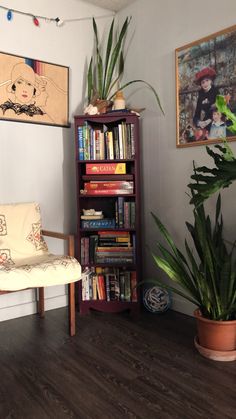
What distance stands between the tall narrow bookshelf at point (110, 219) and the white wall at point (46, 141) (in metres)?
0.25

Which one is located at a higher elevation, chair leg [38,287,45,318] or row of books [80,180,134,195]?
row of books [80,180,134,195]

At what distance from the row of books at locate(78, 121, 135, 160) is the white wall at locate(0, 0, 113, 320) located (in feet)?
0.98

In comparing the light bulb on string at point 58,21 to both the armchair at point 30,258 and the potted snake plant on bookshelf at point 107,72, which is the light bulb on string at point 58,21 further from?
the armchair at point 30,258

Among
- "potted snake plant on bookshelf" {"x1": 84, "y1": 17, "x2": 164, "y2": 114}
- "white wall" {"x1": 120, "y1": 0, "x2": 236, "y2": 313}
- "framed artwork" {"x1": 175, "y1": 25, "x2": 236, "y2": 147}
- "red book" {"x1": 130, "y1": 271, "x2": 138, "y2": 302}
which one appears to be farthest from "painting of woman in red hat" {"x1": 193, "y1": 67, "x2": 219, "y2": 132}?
"red book" {"x1": 130, "y1": 271, "x2": 138, "y2": 302}

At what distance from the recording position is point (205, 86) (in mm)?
2291

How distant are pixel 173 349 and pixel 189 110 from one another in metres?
1.56

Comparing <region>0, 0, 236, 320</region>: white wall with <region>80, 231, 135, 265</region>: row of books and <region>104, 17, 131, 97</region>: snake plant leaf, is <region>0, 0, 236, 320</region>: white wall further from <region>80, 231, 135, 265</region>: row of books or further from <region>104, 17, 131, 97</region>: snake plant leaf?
<region>80, 231, 135, 265</region>: row of books

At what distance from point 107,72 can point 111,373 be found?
224 cm

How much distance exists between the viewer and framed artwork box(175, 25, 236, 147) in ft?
7.07

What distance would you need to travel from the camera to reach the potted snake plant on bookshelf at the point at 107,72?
8.74 feet

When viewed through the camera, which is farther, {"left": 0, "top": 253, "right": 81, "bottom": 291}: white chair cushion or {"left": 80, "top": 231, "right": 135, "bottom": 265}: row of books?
{"left": 80, "top": 231, "right": 135, "bottom": 265}: row of books

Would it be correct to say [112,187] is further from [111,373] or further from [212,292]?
[111,373]

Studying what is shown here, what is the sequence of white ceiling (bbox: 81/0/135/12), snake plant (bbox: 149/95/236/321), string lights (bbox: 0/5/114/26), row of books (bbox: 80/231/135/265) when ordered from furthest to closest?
white ceiling (bbox: 81/0/135/12) → row of books (bbox: 80/231/135/265) → string lights (bbox: 0/5/114/26) → snake plant (bbox: 149/95/236/321)

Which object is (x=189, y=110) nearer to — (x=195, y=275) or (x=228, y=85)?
(x=228, y=85)
